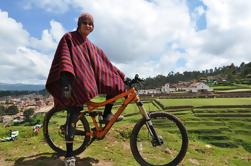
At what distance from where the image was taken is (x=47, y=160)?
261 inches

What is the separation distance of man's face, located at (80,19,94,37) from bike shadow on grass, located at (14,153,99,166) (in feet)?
8.72

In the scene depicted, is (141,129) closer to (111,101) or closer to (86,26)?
(111,101)

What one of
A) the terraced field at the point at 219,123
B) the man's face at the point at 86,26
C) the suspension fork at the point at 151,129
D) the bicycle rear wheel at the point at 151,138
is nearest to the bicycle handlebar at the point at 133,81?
the suspension fork at the point at 151,129

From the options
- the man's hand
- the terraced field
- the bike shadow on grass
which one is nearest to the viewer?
the man's hand

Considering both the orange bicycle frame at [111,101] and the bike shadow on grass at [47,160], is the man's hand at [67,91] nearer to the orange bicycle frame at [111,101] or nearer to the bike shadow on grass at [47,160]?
the orange bicycle frame at [111,101]

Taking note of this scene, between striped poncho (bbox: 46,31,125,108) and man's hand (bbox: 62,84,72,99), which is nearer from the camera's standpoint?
man's hand (bbox: 62,84,72,99)

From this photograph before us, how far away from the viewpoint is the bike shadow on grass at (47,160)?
645 centimetres

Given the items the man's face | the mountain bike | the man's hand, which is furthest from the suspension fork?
the man's face

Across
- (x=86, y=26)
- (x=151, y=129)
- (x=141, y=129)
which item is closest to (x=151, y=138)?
(x=151, y=129)

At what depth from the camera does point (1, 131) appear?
10.4 meters

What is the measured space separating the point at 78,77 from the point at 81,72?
0.36ft

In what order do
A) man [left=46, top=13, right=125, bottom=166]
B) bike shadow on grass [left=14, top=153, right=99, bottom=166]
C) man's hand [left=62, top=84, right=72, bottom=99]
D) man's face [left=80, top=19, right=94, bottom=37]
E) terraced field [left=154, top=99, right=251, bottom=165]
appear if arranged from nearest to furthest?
man's hand [left=62, top=84, right=72, bottom=99] < man [left=46, top=13, right=125, bottom=166] < man's face [left=80, top=19, right=94, bottom=37] < bike shadow on grass [left=14, top=153, right=99, bottom=166] < terraced field [left=154, top=99, right=251, bottom=165]

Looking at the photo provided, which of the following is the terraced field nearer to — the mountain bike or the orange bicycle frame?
the mountain bike

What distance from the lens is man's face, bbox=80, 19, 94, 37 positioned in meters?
5.75
